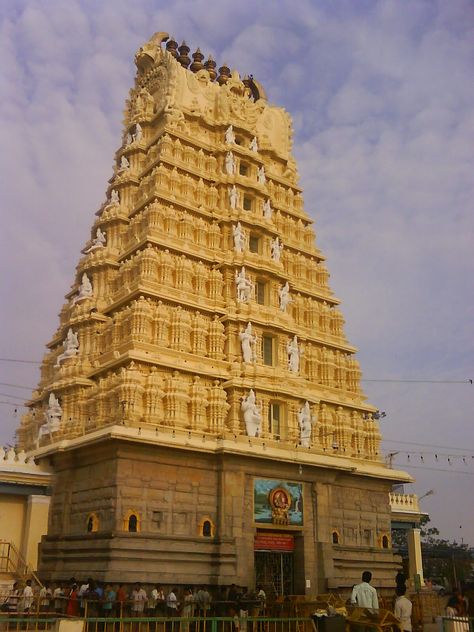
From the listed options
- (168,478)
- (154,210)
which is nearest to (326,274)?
(154,210)

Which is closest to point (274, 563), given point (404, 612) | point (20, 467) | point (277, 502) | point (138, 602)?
point (277, 502)

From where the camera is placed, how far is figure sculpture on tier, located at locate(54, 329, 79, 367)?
102 feet

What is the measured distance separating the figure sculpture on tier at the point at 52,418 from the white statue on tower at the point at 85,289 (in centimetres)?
511

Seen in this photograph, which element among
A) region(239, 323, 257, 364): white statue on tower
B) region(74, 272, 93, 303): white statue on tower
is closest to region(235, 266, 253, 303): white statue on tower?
region(239, 323, 257, 364): white statue on tower

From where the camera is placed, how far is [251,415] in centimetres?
2838

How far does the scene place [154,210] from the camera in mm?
31453

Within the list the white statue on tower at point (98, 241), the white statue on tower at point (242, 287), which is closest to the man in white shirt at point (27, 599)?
the white statue on tower at point (242, 287)

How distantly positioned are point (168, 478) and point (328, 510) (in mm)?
7692

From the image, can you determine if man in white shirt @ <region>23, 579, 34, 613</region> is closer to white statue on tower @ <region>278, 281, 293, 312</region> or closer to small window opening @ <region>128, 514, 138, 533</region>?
small window opening @ <region>128, 514, 138, 533</region>

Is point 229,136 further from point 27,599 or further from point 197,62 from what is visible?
point 27,599

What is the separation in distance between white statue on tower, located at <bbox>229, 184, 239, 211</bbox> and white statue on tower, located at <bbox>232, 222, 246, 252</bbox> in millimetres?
1236

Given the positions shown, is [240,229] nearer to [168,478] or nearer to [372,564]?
[168,478]

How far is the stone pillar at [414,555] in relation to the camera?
3750 cm

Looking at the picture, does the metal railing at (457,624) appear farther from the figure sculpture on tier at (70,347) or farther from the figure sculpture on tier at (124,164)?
the figure sculpture on tier at (124,164)
